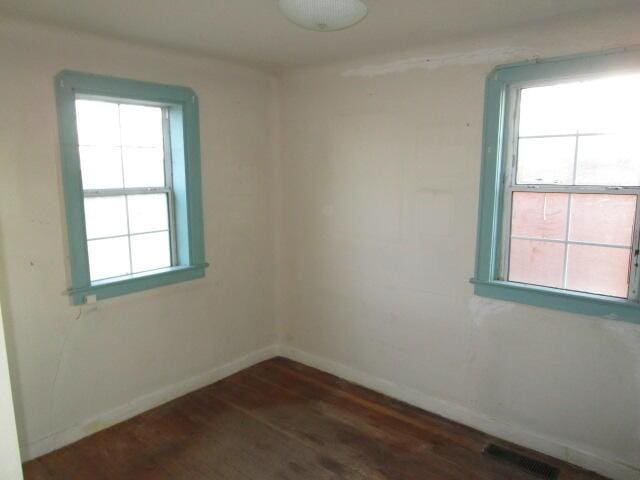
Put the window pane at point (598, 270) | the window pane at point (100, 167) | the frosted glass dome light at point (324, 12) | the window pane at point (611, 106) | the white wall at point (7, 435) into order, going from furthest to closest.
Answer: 1. the window pane at point (100, 167)
2. the window pane at point (598, 270)
3. the window pane at point (611, 106)
4. the frosted glass dome light at point (324, 12)
5. the white wall at point (7, 435)

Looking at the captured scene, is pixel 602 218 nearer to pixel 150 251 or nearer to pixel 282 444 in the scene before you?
pixel 282 444

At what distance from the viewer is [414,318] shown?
10.3 ft

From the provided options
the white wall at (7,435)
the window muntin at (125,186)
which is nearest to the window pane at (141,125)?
the window muntin at (125,186)

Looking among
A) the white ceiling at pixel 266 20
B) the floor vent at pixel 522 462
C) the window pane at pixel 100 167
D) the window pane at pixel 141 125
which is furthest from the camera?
the window pane at pixel 141 125

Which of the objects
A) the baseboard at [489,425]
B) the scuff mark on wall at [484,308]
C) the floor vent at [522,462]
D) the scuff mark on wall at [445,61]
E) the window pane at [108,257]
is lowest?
the floor vent at [522,462]

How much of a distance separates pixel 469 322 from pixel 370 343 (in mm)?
823

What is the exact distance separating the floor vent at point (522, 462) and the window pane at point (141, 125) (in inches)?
116

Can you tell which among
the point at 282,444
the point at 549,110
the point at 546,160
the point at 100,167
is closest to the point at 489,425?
the point at 282,444

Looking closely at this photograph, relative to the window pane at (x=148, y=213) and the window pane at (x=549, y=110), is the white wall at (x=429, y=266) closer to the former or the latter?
the window pane at (x=549, y=110)

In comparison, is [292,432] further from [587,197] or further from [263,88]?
[263,88]

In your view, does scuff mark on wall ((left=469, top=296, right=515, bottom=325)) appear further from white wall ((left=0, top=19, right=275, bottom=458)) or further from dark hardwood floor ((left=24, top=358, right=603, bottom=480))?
white wall ((left=0, top=19, right=275, bottom=458))

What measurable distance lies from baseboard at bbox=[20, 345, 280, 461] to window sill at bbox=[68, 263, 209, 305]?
774 mm

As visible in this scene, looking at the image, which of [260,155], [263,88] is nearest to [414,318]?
[260,155]

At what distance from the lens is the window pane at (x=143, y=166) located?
2.96 m
